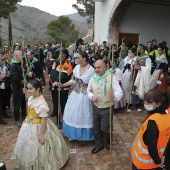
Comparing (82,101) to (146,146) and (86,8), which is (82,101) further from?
(86,8)

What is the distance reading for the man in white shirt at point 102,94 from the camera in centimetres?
313

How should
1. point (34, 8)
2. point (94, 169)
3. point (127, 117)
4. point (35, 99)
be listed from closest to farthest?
point (35, 99)
point (94, 169)
point (127, 117)
point (34, 8)

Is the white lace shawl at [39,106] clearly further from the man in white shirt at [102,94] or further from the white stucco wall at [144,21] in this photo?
the white stucco wall at [144,21]

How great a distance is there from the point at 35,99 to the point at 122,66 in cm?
360

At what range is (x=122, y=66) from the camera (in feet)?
18.9

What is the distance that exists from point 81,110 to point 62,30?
947 inches

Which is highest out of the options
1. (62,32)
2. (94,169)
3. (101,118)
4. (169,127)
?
(62,32)

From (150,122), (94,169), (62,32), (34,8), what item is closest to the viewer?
(150,122)

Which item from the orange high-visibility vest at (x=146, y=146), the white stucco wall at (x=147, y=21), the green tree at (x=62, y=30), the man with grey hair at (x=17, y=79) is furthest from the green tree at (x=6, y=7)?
the orange high-visibility vest at (x=146, y=146)

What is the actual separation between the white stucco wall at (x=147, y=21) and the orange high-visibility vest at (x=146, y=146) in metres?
10.1

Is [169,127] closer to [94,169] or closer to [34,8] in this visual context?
[94,169]

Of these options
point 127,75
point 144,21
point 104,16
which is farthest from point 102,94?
point 144,21

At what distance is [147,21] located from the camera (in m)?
11.7

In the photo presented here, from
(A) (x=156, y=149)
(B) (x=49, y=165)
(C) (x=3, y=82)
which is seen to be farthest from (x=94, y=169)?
(C) (x=3, y=82)
